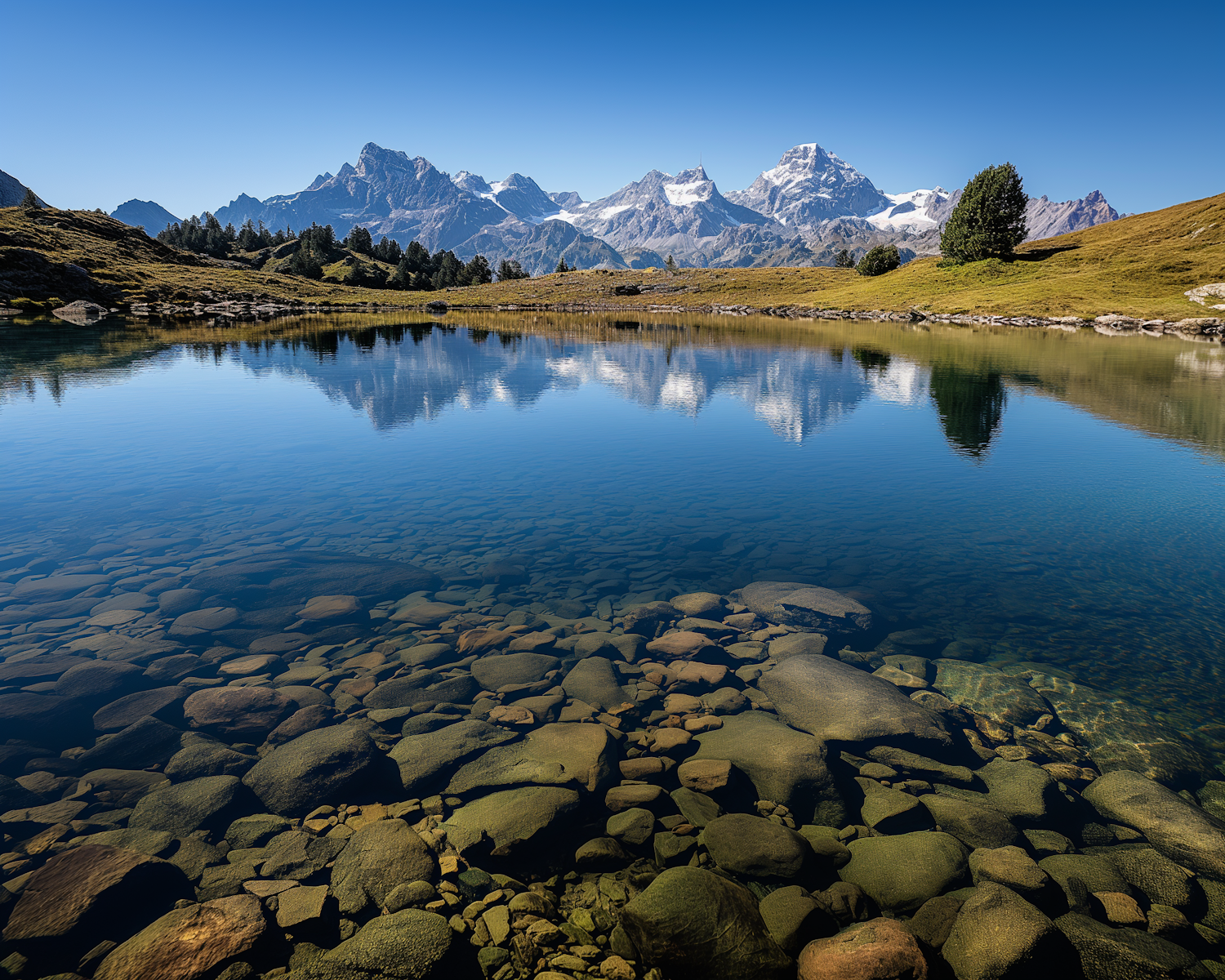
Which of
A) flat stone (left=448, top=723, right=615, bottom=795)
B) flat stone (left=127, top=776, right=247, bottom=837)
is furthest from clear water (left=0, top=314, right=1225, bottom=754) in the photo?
flat stone (left=127, top=776, right=247, bottom=837)

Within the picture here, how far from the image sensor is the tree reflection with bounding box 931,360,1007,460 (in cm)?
3203

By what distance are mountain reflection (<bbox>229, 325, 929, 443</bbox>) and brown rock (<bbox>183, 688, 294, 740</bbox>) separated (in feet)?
83.5

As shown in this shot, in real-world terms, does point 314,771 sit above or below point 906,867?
above

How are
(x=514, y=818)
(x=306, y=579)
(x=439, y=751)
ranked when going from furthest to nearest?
(x=306, y=579), (x=439, y=751), (x=514, y=818)

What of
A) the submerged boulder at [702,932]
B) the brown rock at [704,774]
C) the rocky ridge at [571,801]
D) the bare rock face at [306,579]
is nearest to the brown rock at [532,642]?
the rocky ridge at [571,801]

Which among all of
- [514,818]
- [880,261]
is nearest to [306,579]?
[514,818]

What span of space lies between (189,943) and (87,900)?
159 centimetres

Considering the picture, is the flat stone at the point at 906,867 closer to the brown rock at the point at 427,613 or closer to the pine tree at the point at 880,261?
the brown rock at the point at 427,613

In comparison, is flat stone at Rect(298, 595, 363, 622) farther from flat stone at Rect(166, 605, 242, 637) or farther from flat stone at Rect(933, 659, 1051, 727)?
flat stone at Rect(933, 659, 1051, 727)

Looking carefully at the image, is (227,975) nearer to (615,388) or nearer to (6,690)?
(6,690)

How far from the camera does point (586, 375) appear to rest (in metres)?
57.9

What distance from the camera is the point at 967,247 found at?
145125mm

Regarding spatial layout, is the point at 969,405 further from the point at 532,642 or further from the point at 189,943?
the point at 189,943

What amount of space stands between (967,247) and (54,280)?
202m
